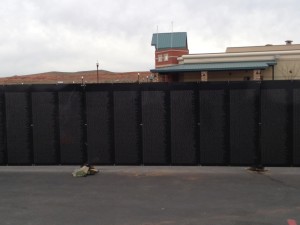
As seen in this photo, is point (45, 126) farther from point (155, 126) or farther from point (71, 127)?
point (155, 126)

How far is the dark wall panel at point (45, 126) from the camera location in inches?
412

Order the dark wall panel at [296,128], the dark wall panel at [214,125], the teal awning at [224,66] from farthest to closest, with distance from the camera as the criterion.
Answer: the teal awning at [224,66], the dark wall panel at [214,125], the dark wall panel at [296,128]

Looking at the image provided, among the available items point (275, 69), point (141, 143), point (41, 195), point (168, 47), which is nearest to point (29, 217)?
point (41, 195)

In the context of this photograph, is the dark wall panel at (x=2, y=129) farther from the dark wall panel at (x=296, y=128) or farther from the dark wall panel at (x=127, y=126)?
the dark wall panel at (x=296, y=128)

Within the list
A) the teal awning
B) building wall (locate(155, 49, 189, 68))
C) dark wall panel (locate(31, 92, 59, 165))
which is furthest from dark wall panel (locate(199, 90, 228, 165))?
building wall (locate(155, 49, 189, 68))

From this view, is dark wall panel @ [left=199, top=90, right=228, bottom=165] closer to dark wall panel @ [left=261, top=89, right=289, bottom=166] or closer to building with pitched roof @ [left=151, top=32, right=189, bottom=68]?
dark wall panel @ [left=261, top=89, right=289, bottom=166]

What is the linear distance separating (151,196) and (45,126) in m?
4.32

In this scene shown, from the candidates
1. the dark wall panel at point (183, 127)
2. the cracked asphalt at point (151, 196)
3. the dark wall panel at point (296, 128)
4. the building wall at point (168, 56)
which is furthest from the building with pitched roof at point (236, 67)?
the cracked asphalt at point (151, 196)

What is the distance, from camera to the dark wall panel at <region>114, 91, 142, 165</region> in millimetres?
10242

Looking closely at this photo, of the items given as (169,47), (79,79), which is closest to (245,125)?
(169,47)

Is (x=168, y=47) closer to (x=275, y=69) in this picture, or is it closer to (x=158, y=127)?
(x=275, y=69)

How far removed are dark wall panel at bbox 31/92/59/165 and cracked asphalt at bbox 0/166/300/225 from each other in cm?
48

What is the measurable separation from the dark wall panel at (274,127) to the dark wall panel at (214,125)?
0.97m

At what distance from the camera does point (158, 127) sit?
1015cm
